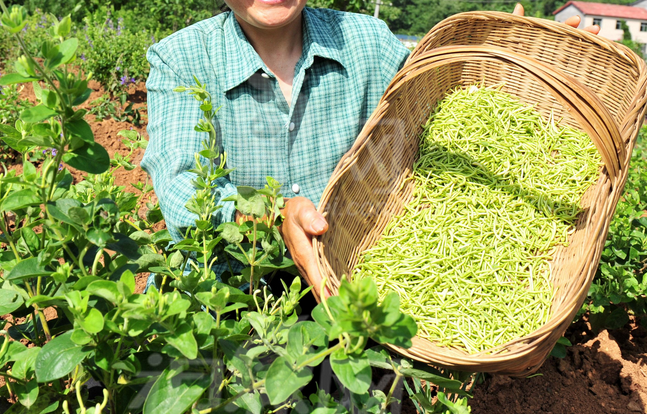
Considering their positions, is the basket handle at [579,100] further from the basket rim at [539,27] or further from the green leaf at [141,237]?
the green leaf at [141,237]

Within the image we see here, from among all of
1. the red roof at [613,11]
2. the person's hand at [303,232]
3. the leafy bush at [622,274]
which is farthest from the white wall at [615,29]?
the person's hand at [303,232]

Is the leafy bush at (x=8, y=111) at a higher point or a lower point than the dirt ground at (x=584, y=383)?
higher

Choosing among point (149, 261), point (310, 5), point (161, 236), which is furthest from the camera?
point (310, 5)

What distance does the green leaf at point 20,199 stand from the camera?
765mm

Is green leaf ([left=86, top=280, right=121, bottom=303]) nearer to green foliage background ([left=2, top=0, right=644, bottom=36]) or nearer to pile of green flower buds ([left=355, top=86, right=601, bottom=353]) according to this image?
pile of green flower buds ([left=355, top=86, right=601, bottom=353])

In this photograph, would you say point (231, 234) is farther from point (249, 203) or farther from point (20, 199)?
point (20, 199)

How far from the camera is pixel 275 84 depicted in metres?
1.79

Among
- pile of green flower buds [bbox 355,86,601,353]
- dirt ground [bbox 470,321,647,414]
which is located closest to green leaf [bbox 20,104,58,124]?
pile of green flower buds [bbox 355,86,601,353]

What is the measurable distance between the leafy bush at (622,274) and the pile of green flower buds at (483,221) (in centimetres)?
27

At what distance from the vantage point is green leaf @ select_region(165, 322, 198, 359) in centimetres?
68

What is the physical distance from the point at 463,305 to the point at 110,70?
400 cm

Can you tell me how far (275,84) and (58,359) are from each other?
1256 mm

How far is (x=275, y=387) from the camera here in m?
0.71

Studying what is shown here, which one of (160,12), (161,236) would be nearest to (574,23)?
(161,236)
